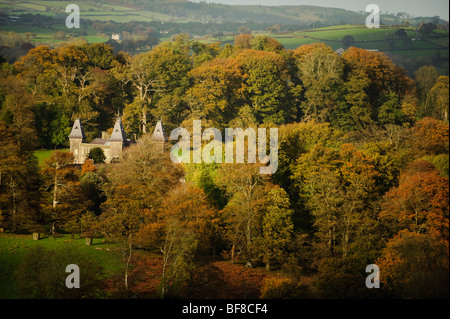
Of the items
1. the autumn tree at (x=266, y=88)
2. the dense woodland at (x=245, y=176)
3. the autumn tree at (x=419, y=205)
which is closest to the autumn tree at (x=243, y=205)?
the dense woodland at (x=245, y=176)

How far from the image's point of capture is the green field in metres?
32.4

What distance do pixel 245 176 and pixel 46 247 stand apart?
14.7 metres

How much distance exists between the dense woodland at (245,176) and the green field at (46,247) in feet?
3.49

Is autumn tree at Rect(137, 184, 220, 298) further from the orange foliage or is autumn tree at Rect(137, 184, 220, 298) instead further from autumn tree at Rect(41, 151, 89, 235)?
the orange foliage

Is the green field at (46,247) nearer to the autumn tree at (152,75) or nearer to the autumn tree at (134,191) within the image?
the autumn tree at (134,191)

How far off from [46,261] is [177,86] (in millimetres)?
37967

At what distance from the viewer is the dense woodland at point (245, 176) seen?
111ft

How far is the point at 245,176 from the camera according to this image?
134 ft

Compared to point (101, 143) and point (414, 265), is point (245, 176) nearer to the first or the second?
point (414, 265)

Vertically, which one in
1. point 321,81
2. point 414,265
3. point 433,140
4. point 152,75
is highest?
point 152,75

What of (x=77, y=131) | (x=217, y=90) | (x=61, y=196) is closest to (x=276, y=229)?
(x=61, y=196)

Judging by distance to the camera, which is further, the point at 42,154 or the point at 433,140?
the point at 42,154

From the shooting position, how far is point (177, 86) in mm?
63969

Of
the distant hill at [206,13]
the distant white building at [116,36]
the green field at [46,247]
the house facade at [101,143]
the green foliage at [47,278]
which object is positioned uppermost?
the distant hill at [206,13]
